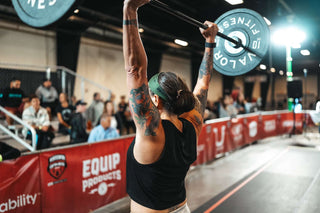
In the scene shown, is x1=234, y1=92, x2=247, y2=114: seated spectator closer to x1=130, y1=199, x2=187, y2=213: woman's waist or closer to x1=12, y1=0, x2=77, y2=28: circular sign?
x1=130, y1=199, x2=187, y2=213: woman's waist

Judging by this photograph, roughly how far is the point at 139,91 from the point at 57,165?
3205 millimetres

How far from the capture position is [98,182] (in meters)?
4.60

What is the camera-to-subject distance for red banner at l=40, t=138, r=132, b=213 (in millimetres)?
3965

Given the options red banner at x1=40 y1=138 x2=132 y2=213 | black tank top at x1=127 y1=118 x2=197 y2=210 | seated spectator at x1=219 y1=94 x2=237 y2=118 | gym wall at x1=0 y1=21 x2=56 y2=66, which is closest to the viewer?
black tank top at x1=127 y1=118 x2=197 y2=210

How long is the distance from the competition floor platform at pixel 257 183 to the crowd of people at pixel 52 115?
5.19 feet

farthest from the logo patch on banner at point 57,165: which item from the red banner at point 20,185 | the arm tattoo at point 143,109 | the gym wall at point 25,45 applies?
the gym wall at point 25,45

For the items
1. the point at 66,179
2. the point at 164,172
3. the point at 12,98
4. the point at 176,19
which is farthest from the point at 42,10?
the point at 176,19

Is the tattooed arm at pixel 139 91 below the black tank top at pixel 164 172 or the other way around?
the other way around

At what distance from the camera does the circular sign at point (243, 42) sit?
248 centimetres

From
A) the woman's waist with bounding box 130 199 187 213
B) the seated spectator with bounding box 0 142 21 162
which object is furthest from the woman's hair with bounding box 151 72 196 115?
the seated spectator with bounding box 0 142 21 162

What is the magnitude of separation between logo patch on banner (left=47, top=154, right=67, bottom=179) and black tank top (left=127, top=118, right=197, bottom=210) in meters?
2.78

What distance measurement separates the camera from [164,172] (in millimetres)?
1439

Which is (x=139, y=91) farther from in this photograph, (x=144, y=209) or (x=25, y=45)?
(x=25, y=45)

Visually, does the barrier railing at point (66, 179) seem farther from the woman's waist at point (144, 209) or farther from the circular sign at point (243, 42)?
the circular sign at point (243, 42)
